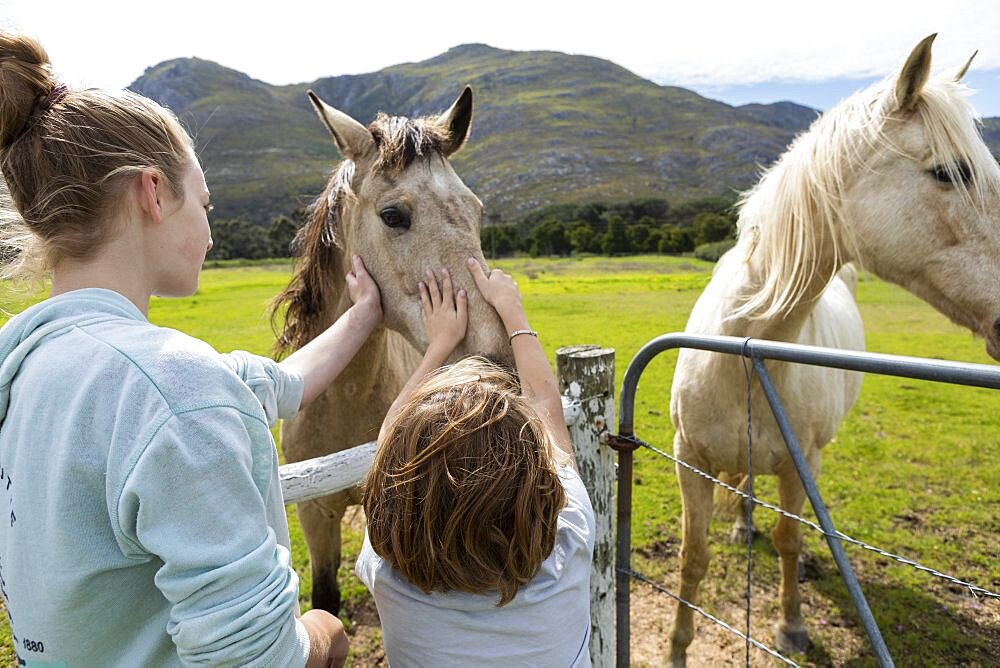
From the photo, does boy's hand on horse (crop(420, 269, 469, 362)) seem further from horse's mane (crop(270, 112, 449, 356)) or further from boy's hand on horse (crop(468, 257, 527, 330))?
horse's mane (crop(270, 112, 449, 356))

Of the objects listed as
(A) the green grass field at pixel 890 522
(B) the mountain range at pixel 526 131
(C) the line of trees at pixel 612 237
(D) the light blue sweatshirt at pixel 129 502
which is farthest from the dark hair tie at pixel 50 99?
(B) the mountain range at pixel 526 131

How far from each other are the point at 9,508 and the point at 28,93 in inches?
29.2

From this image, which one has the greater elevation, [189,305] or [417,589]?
[417,589]

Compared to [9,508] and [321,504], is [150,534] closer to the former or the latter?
[9,508]

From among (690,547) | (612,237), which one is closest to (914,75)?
(690,547)

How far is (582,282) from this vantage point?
3081 cm

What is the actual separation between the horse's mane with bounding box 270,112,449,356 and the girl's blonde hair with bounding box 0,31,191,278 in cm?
133

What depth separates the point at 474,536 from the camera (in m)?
1.19

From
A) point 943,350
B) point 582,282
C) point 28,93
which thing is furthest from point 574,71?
point 28,93

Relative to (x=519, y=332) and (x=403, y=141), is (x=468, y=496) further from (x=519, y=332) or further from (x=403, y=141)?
(x=403, y=141)

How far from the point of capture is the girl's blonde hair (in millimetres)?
1016

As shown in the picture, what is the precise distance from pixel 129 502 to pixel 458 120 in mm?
2235

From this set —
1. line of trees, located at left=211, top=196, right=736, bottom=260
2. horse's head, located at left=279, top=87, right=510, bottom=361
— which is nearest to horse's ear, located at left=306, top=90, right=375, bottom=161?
horse's head, located at left=279, top=87, right=510, bottom=361

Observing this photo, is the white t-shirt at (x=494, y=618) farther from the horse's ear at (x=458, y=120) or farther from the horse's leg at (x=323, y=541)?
the horse's ear at (x=458, y=120)
